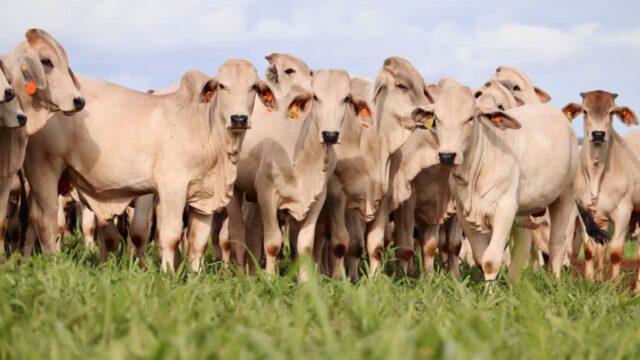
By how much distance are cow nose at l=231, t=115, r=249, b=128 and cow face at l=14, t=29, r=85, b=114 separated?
1124mm

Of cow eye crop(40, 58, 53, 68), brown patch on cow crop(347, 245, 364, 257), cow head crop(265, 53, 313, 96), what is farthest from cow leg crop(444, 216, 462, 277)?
cow eye crop(40, 58, 53, 68)

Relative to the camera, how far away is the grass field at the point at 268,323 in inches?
129

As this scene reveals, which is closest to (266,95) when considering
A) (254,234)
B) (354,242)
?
(354,242)

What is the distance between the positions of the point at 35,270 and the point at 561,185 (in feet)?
15.8

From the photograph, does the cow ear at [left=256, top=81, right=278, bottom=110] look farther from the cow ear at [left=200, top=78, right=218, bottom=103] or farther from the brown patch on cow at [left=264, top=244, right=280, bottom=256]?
the brown patch on cow at [left=264, top=244, right=280, bottom=256]

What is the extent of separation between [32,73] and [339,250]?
3.07 meters

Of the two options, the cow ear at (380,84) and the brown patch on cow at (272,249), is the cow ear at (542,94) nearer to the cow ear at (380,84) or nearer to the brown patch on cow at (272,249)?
the cow ear at (380,84)

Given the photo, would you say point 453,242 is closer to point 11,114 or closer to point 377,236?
point 377,236

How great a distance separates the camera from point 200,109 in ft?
25.4

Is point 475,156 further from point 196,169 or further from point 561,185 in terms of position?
point 196,169

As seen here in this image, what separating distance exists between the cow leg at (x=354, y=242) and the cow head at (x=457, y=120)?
2008 millimetres

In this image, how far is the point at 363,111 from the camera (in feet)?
26.0

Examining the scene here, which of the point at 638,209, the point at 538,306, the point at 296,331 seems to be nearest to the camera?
the point at 296,331

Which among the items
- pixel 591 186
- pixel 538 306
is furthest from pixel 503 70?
pixel 538 306
